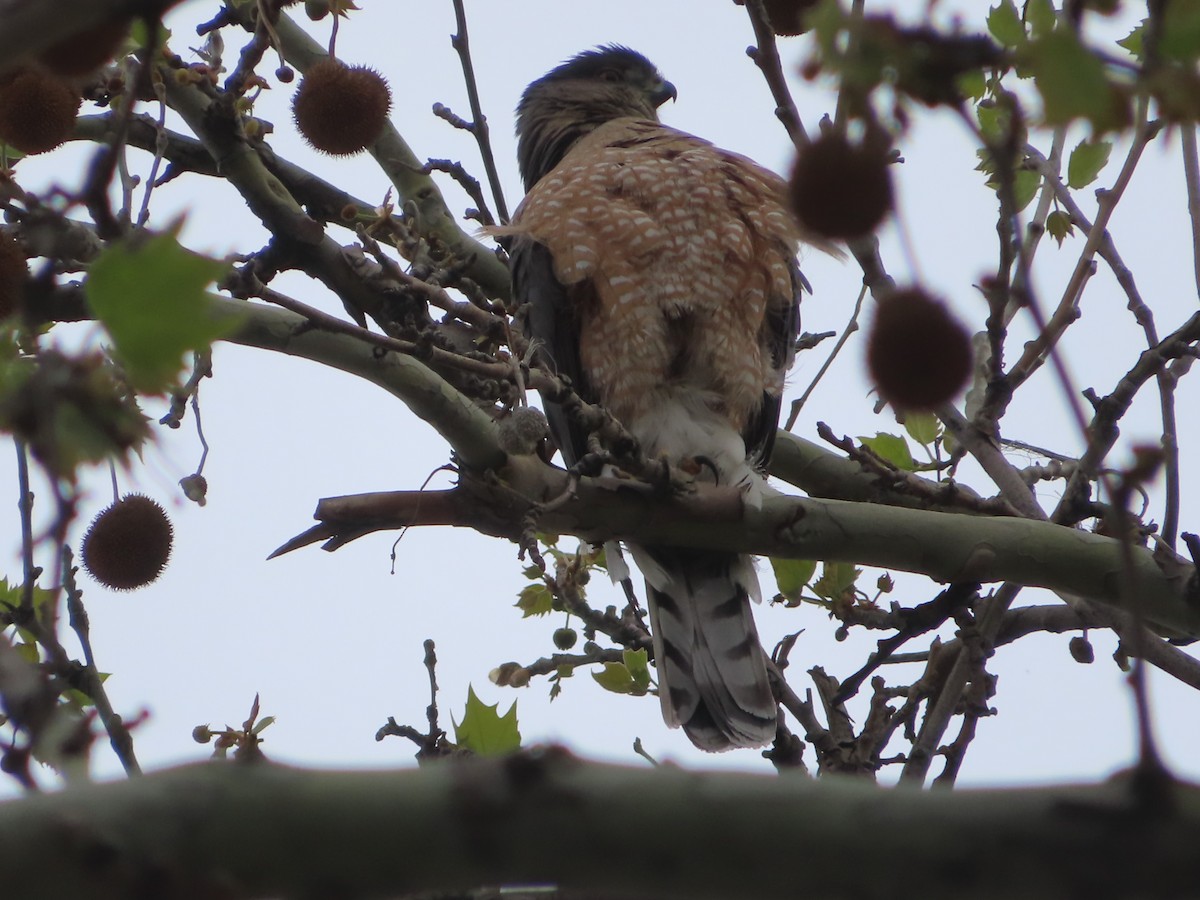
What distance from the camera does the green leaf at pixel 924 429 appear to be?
376 centimetres

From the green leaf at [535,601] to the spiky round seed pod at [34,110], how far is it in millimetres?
2115

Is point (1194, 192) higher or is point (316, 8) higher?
point (316, 8)

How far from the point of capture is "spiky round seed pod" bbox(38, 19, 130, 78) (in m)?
1.27

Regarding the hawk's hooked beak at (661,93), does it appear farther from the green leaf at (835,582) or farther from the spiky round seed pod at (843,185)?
the spiky round seed pod at (843,185)

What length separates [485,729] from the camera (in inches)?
122

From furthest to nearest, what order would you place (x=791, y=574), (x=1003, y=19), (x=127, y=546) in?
(x=791, y=574) → (x=1003, y=19) → (x=127, y=546)

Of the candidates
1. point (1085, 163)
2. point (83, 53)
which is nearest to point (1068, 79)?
point (83, 53)

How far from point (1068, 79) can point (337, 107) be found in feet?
7.43

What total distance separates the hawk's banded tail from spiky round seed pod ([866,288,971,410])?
7.52 feet

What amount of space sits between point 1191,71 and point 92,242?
6.83ft

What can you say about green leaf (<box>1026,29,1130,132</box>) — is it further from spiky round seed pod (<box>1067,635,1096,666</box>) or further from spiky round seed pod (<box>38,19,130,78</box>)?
spiky round seed pod (<box>1067,635,1096,666</box>)

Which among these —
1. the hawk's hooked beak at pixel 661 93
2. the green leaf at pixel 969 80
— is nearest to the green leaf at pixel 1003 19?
the green leaf at pixel 969 80

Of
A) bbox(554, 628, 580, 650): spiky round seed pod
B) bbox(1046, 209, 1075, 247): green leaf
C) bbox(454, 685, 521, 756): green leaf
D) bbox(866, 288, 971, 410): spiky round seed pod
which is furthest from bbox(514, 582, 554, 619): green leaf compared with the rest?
bbox(866, 288, 971, 410): spiky round seed pod

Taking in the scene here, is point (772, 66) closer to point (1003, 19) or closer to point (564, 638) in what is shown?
point (1003, 19)
